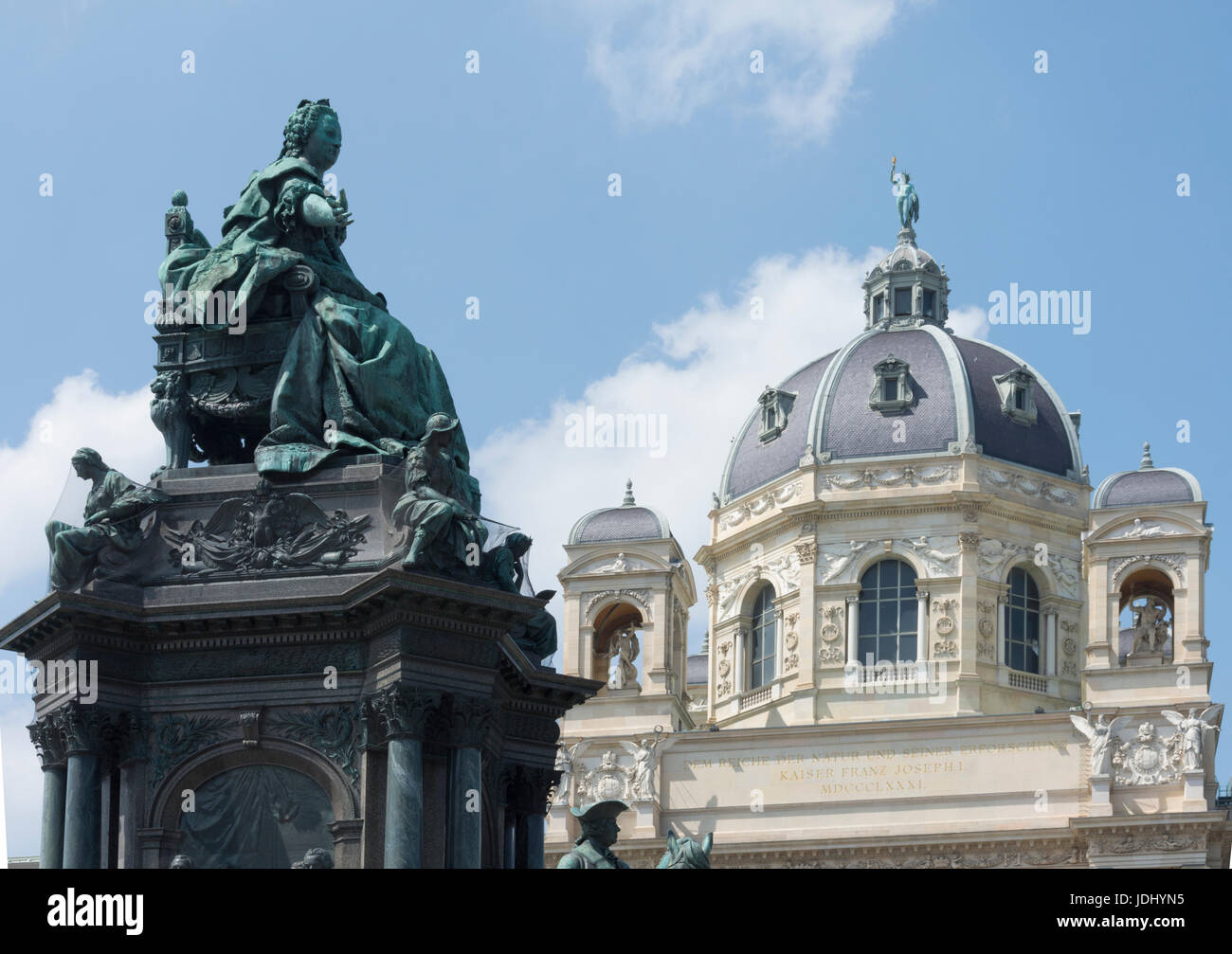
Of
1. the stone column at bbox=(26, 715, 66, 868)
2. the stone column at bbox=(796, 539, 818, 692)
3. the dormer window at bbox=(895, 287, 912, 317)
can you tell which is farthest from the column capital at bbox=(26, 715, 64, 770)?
the dormer window at bbox=(895, 287, 912, 317)

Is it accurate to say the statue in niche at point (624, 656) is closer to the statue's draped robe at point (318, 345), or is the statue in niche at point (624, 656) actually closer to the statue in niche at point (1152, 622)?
the statue in niche at point (1152, 622)

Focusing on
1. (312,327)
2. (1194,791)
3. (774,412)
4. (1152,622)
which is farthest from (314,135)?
(774,412)

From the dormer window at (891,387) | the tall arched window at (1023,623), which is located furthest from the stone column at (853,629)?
the dormer window at (891,387)

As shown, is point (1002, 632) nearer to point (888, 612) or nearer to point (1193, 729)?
point (888, 612)

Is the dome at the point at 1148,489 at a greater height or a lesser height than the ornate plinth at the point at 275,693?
greater

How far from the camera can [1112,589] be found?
91625 millimetres

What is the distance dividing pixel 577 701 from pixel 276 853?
3.28 m

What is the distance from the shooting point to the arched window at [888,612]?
95.6 meters

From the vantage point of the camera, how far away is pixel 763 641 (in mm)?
98875

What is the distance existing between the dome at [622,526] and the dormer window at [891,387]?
9116 mm

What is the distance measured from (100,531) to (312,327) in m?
2.41
